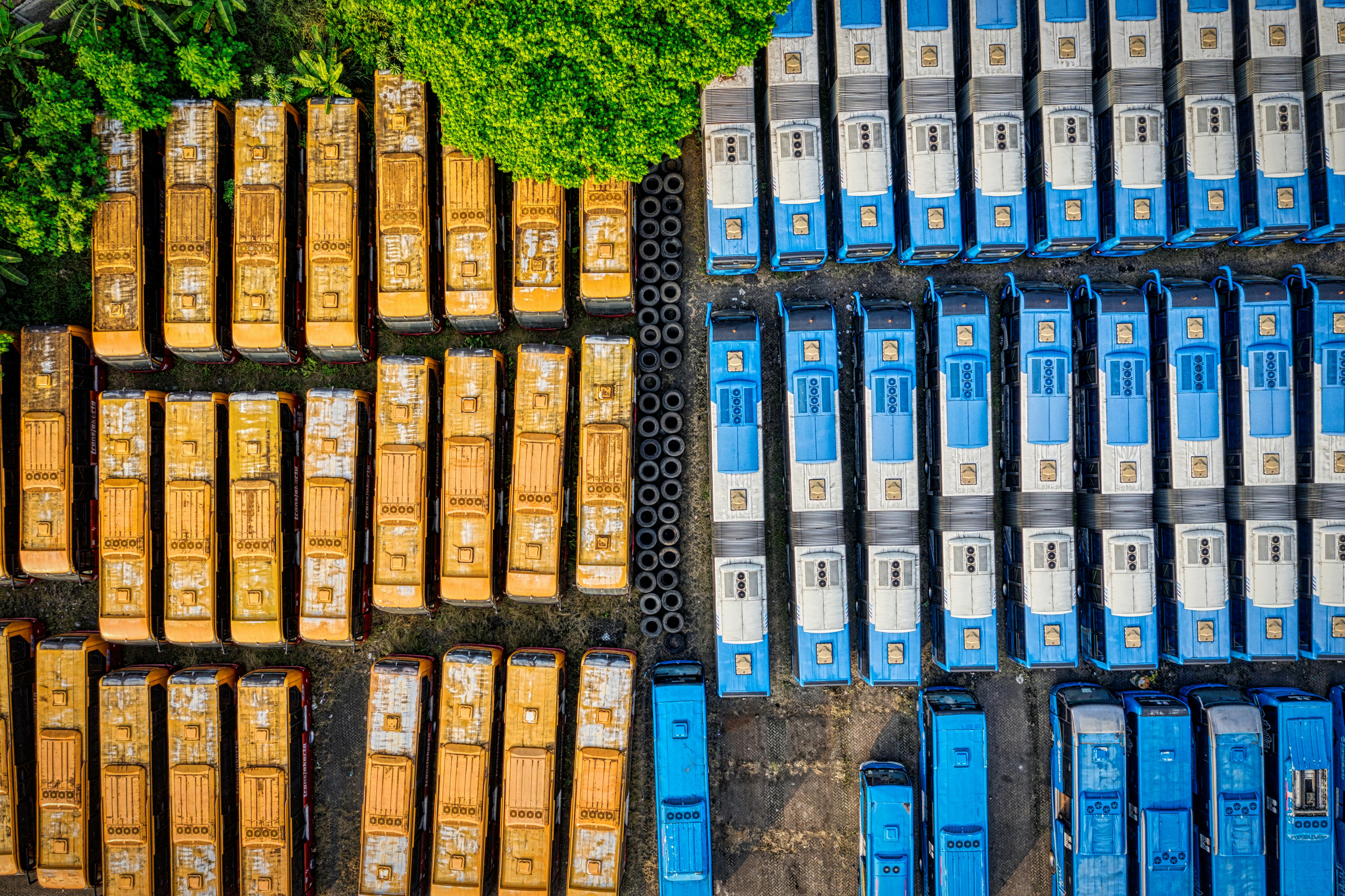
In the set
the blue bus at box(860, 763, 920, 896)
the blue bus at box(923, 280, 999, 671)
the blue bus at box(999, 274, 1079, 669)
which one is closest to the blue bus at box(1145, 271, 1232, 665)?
the blue bus at box(999, 274, 1079, 669)

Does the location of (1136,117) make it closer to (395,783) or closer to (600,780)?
(600,780)

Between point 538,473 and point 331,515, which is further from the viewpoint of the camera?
point 331,515

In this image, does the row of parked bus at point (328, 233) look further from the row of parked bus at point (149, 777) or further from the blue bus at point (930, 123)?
the row of parked bus at point (149, 777)

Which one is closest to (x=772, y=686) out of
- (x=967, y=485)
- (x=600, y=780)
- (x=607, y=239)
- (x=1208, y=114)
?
(x=600, y=780)

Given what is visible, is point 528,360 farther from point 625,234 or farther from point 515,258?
point 625,234

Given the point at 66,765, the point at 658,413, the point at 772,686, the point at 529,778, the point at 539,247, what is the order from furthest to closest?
the point at 772,686, the point at 658,413, the point at 66,765, the point at 539,247, the point at 529,778

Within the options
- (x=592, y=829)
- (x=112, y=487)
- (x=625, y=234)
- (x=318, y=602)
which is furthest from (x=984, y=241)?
(x=112, y=487)
